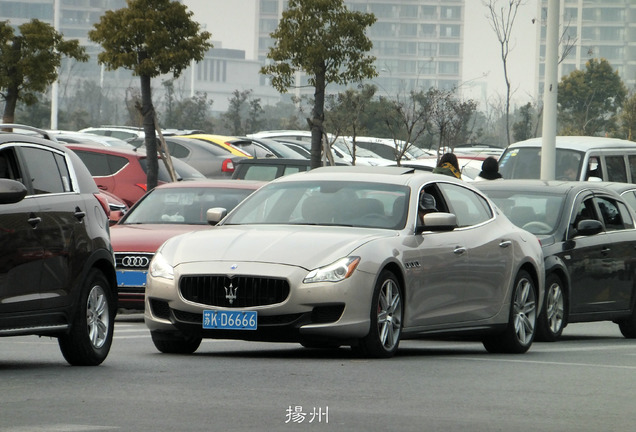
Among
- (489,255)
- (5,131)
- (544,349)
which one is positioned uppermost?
(5,131)

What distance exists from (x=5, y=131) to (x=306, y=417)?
443 centimetres

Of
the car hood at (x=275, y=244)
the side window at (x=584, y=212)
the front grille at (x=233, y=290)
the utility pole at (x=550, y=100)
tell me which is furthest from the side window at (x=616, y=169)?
the front grille at (x=233, y=290)

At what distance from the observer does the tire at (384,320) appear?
11156 millimetres

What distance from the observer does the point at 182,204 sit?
18.6m

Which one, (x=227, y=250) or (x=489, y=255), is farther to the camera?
(x=489, y=255)

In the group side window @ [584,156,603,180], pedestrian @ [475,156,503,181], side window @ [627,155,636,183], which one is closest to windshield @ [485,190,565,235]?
pedestrian @ [475,156,503,181]

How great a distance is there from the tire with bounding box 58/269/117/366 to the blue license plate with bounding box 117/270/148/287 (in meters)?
5.21

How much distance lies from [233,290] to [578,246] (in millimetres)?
5550

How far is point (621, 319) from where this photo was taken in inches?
654

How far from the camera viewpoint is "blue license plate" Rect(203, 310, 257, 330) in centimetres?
1087

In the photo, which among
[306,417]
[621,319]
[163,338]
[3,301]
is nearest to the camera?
[306,417]

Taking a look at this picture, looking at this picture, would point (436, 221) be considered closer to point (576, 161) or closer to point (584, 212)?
point (584, 212)

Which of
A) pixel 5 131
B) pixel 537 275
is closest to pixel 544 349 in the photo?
pixel 537 275

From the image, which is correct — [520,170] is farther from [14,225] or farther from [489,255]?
[14,225]
